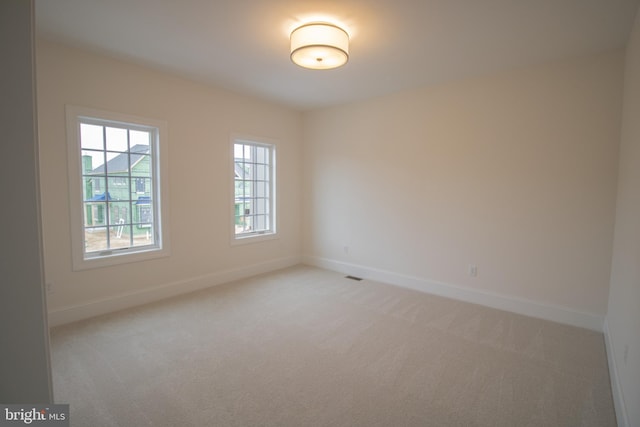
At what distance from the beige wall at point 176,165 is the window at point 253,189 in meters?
0.18

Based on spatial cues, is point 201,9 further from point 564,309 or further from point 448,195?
point 564,309

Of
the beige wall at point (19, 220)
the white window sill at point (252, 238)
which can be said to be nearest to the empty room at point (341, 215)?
the beige wall at point (19, 220)

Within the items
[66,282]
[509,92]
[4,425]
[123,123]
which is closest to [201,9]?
[123,123]

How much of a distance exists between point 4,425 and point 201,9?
Answer: 2558mm

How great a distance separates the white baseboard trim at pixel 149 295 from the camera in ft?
9.64

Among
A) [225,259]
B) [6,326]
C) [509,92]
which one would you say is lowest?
[225,259]

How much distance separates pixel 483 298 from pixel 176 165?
4002 mm

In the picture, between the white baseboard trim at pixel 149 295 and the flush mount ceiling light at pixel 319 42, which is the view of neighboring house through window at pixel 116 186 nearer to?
the white baseboard trim at pixel 149 295

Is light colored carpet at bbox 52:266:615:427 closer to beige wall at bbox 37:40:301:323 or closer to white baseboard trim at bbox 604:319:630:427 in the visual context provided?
white baseboard trim at bbox 604:319:630:427

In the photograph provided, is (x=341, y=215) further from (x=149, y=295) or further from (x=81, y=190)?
(x=81, y=190)

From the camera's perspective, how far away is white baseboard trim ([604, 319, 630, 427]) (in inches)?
65.6

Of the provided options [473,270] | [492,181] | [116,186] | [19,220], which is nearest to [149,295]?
[116,186]

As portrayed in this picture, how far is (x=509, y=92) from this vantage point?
10.7ft

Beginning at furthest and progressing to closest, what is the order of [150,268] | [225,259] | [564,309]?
[225,259]
[150,268]
[564,309]
